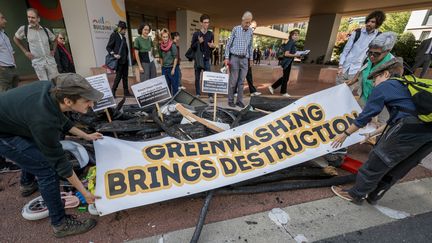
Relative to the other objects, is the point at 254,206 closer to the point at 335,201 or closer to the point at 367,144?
the point at 335,201

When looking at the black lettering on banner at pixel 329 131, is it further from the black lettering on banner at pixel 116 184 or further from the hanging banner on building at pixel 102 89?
the hanging banner on building at pixel 102 89

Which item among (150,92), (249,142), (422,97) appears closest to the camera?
(422,97)

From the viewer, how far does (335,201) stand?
233 cm

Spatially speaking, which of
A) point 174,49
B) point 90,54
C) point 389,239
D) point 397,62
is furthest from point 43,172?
point 90,54

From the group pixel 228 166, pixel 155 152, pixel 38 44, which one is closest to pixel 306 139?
pixel 228 166

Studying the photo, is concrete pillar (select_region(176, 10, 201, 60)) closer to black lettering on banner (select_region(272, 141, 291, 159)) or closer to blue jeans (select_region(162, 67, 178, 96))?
blue jeans (select_region(162, 67, 178, 96))

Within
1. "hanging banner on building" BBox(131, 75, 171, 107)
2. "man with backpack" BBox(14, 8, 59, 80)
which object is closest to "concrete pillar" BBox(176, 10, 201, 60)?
"man with backpack" BBox(14, 8, 59, 80)

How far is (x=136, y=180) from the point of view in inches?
79.1

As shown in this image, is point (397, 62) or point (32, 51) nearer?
point (397, 62)

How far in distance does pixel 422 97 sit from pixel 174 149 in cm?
222

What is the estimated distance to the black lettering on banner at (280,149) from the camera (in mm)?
2453

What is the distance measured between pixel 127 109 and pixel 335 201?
367cm

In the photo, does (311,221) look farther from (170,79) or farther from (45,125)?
(170,79)

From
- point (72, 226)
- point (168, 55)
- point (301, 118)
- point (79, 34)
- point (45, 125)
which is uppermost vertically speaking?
point (79, 34)
